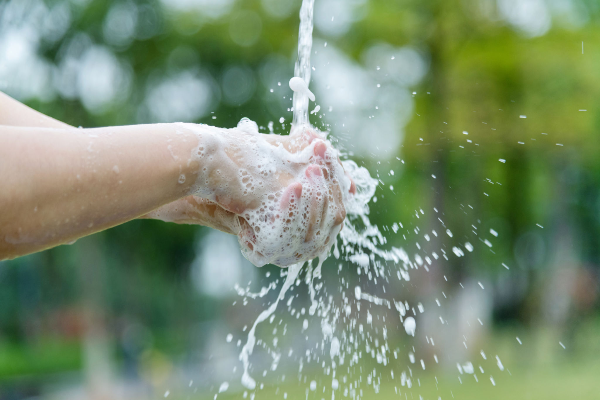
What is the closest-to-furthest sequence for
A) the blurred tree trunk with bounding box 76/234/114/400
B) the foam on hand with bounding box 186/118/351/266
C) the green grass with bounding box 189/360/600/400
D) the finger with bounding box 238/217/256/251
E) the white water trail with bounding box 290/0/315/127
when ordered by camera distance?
the foam on hand with bounding box 186/118/351/266 → the finger with bounding box 238/217/256/251 → the white water trail with bounding box 290/0/315/127 → the green grass with bounding box 189/360/600/400 → the blurred tree trunk with bounding box 76/234/114/400

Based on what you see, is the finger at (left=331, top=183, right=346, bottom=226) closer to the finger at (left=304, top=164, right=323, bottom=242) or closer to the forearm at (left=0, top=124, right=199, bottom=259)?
the finger at (left=304, top=164, right=323, bottom=242)

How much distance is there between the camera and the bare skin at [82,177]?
3.14 feet

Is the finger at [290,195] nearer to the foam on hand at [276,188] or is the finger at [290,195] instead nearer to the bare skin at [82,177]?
the foam on hand at [276,188]

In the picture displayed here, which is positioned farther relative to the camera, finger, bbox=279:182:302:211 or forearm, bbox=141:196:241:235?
forearm, bbox=141:196:241:235

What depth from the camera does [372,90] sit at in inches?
382

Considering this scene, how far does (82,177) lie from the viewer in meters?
1.01

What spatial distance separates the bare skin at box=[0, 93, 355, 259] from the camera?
0.96 metres

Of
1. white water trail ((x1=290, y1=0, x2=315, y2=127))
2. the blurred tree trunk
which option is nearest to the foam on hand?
white water trail ((x1=290, y1=0, x2=315, y2=127))

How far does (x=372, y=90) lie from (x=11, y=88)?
20.4ft

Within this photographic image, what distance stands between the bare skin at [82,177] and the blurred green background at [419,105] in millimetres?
5550

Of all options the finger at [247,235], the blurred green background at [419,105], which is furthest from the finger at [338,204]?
the blurred green background at [419,105]

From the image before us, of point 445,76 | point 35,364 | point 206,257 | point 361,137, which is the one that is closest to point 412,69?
point 445,76

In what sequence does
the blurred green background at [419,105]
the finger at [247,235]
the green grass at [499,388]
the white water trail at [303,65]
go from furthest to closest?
the blurred green background at [419,105] → the green grass at [499,388] → the white water trail at [303,65] → the finger at [247,235]

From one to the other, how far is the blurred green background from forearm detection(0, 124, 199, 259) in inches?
219
